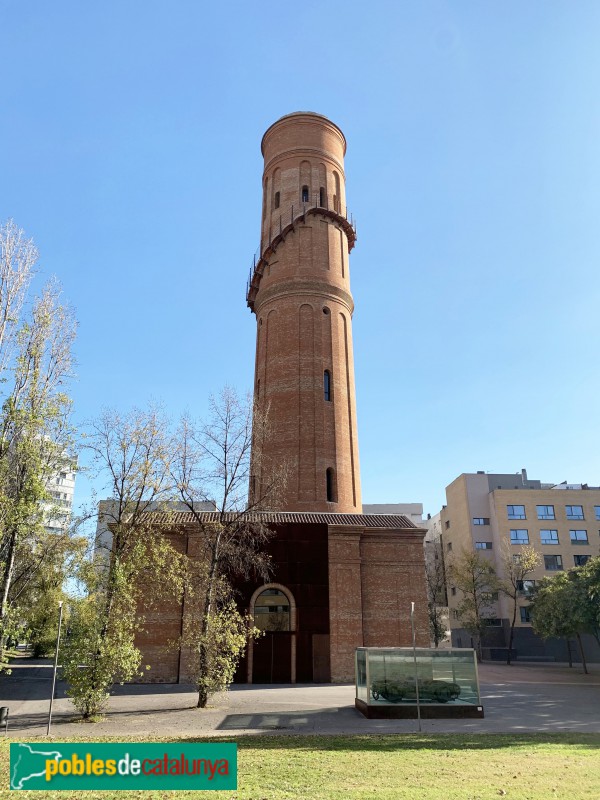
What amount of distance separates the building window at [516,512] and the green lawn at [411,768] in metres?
40.3

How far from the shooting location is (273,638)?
24.8m

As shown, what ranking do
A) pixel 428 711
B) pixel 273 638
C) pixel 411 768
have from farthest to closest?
pixel 273 638 < pixel 428 711 < pixel 411 768

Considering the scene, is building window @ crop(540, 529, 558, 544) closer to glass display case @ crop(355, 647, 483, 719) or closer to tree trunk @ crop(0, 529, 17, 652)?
glass display case @ crop(355, 647, 483, 719)

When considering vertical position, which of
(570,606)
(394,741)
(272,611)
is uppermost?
(570,606)

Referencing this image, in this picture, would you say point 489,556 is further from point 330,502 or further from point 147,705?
point 147,705

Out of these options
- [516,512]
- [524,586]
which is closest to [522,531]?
[516,512]

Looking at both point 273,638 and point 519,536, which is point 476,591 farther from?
point 273,638

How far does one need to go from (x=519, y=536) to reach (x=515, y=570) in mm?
5199

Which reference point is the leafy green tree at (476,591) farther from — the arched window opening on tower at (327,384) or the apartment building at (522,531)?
the arched window opening on tower at (327,384)

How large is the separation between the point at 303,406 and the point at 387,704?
17271 mm

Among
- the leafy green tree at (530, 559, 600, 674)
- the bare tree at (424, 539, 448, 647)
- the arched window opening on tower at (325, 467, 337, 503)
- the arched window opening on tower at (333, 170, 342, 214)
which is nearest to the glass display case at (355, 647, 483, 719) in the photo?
the arched window opening on tower at (325, 467, 337, 503)

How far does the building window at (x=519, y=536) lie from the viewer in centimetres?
5075

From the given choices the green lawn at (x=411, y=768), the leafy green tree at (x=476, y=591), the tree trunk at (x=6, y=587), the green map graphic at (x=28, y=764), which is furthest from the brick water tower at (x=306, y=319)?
the leafy green tree at (x=476, y=591)

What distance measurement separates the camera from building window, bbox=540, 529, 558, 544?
50.7 m
